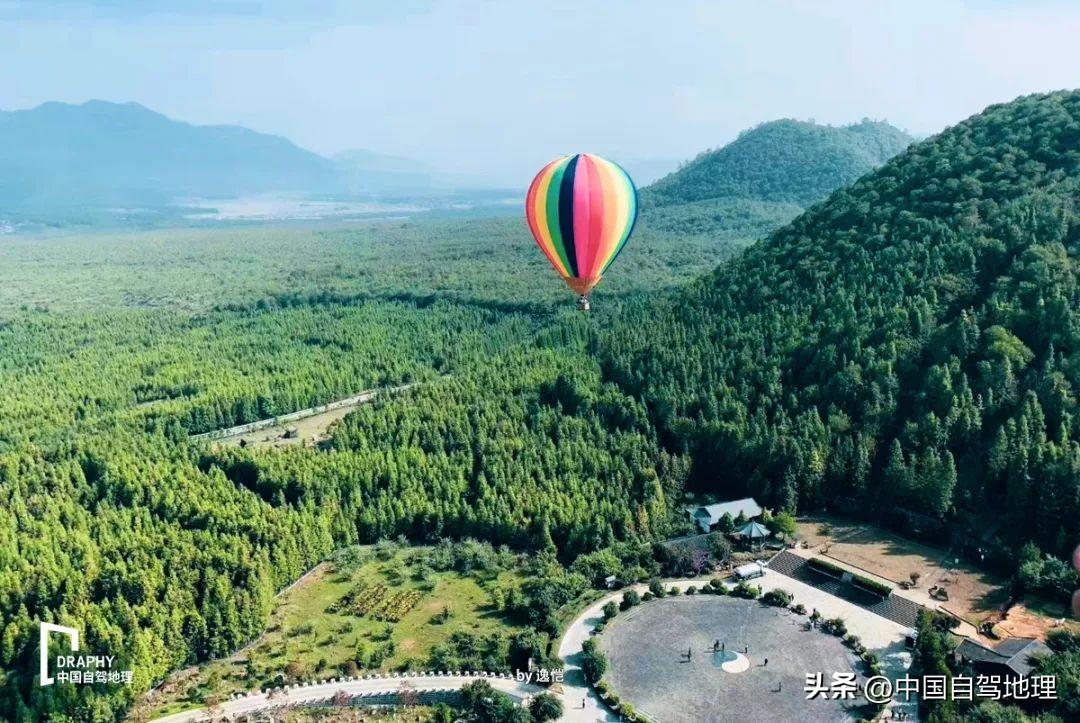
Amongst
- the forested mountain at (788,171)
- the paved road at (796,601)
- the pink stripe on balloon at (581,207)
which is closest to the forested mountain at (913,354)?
the paved road at (796,601)

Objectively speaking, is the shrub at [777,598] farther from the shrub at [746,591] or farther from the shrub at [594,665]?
the shrub at [594,665]

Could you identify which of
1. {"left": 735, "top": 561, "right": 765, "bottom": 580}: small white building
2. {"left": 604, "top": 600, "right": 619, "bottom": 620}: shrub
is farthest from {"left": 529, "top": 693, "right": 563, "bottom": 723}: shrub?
{"left": 735, "top": 561, "right": 765, "bottom": 580}: small white building

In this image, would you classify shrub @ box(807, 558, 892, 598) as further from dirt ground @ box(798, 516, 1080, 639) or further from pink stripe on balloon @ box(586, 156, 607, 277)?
pink stripe on balloon @ box(586, 156, 607, 277)

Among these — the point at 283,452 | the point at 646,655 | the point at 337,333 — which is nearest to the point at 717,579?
the point at 646,655

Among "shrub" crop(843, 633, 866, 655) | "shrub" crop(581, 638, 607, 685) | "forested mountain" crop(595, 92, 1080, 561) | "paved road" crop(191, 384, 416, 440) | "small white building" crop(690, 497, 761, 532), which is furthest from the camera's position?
"paved road" crop(191, 384, 416, 440)

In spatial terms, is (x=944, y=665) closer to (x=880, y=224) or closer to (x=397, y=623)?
(x=397, y=623)

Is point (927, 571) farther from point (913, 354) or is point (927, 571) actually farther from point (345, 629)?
point (345, 629)
